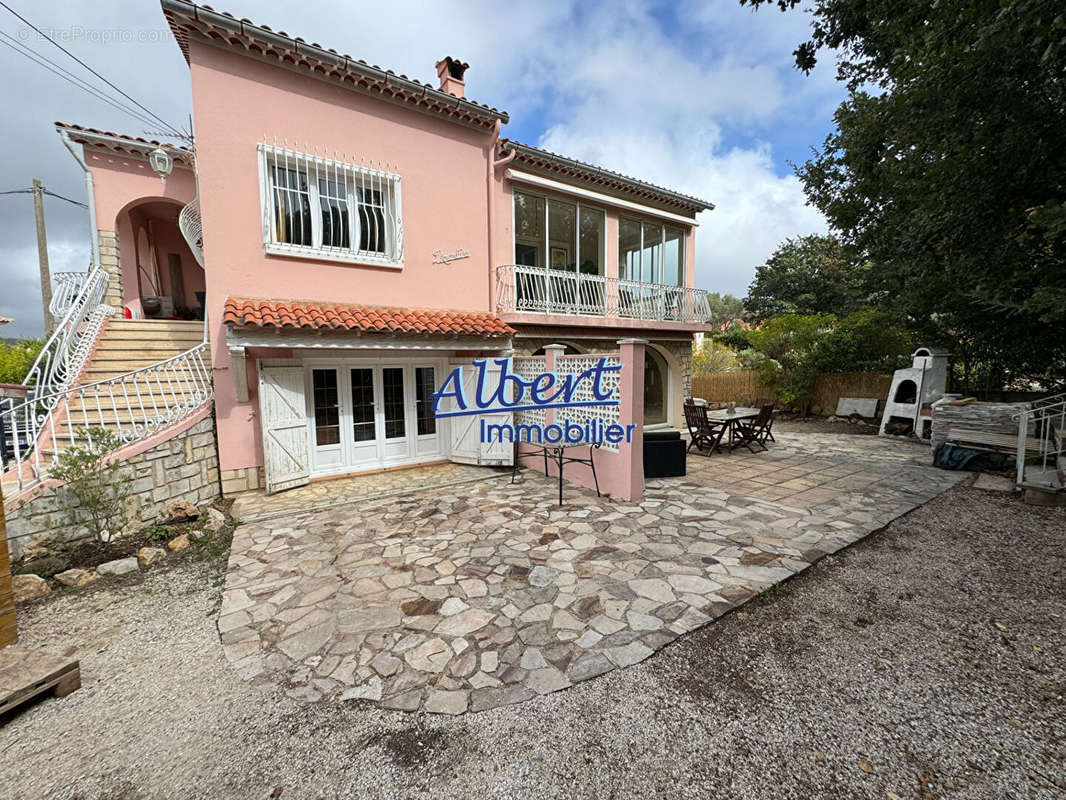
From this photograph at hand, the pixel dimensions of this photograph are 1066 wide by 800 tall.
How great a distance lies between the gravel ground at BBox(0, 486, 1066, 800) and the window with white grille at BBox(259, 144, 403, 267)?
550 centimetres

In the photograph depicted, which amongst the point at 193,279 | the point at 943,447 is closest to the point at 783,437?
the point at 943,447

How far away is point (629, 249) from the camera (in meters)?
11.4

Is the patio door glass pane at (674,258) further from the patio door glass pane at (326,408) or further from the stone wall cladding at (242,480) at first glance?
the stone wall cladding at (242,480)

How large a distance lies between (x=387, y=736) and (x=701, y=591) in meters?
2.50

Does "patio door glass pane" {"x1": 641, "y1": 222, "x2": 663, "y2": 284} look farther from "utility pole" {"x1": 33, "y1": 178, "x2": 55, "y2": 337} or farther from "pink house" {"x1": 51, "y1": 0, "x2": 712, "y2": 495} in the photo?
"utility pole" {"x1": 33, "y1": 178, "x2": 55, "y2": 337}

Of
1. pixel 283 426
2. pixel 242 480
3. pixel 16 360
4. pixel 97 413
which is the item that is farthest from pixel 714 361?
pixel 16 360

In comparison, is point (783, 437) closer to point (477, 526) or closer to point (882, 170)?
point (882, 170)

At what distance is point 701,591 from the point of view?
3408 millimetres

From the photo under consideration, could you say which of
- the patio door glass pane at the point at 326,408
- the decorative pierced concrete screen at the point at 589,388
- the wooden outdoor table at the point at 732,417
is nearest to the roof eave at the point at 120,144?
the patio door glass pane at the point at 326,408

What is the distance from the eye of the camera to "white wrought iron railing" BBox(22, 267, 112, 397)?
597 centimetres

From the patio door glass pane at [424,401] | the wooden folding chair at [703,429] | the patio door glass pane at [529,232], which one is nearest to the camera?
the patio door glass pane at [424,401]

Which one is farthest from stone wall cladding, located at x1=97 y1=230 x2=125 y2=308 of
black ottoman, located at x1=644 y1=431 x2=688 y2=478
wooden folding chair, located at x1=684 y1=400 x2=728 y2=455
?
wooden folding chair, located at x1=684 y1=400 x2=728 y2=455

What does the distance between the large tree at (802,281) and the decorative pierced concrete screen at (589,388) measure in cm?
2365

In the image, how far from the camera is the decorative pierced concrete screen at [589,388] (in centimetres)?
562
